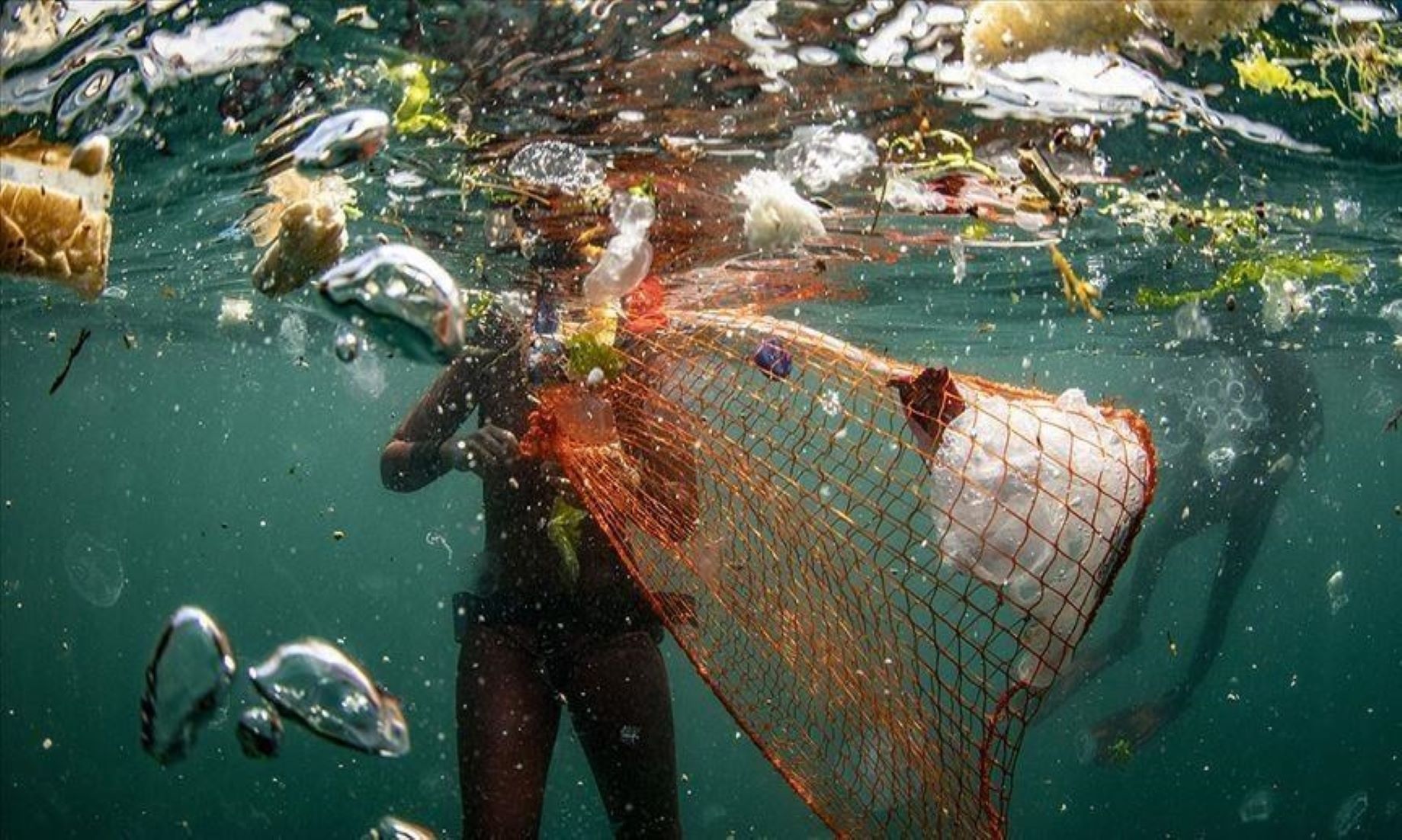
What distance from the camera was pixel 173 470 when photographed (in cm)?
12331

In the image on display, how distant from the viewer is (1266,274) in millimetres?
16766

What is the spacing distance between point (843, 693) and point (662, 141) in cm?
550

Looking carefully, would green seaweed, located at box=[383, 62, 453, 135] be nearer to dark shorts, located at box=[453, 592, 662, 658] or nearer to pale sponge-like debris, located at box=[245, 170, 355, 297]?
pale sponge-like debris, located at box=[245, 170, 355, 297]

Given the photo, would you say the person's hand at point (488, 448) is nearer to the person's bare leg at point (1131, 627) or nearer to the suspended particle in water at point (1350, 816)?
the person's bare leg at point (1131, 627)

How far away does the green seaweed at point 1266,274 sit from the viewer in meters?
14.9

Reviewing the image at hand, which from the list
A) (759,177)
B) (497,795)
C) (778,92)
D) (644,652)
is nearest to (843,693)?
(644,652)

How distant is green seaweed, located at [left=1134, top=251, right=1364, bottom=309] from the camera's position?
49.0ft

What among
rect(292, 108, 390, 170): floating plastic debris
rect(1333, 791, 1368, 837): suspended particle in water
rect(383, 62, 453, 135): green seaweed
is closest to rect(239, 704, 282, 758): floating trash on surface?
rect(292, 108, 390, 170): floating plastic debris

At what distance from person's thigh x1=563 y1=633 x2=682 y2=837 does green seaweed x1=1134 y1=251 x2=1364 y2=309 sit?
13842 mm

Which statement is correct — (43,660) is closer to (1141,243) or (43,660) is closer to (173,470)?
(173,470)

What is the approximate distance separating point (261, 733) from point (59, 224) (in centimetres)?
281

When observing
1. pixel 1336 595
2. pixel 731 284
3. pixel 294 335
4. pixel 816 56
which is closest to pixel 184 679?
pixel 816 56

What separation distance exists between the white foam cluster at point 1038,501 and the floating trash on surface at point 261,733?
10.8 feet

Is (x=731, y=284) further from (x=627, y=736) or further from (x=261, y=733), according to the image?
(x=261, y=733)
